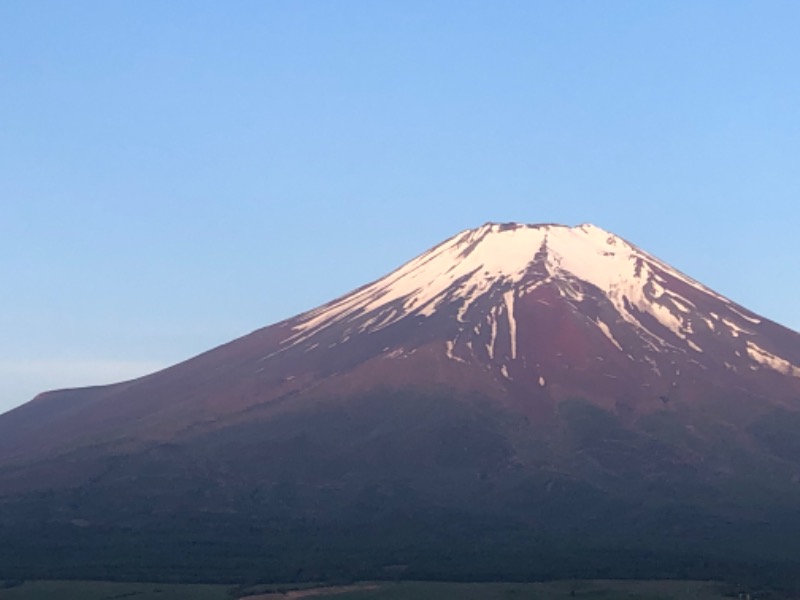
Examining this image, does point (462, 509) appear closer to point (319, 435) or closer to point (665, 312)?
point (319, 435)

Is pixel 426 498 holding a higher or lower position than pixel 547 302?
lower

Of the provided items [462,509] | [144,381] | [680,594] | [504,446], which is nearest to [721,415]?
[504,446]

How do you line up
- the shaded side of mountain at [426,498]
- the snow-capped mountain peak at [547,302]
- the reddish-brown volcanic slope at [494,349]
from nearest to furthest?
the shaded side of mountain at [426,498]
the reddish-brown volcanic slope at [494,349]
the snow-capped mountain peak at [547,302]

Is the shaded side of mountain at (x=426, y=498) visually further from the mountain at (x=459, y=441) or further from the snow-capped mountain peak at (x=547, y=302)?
the snow-capped mountain peak at (x=547, y=302)

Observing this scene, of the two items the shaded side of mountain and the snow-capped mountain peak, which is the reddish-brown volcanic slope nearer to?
the snow-capped mountain peak

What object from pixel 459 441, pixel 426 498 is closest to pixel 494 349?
pixel 459 441

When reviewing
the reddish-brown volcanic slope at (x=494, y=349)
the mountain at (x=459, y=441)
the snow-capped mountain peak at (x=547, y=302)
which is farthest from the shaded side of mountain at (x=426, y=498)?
the snow-capped mountain peak at (x=547, y=302)

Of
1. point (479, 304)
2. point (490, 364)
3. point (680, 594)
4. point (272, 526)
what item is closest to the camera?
point (680, 594)

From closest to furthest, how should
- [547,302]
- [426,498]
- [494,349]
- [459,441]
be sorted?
[426,498] → [459,441] → [494,349] → [547,302]

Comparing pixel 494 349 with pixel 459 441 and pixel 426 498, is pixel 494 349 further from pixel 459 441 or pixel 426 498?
pixel 426 498
